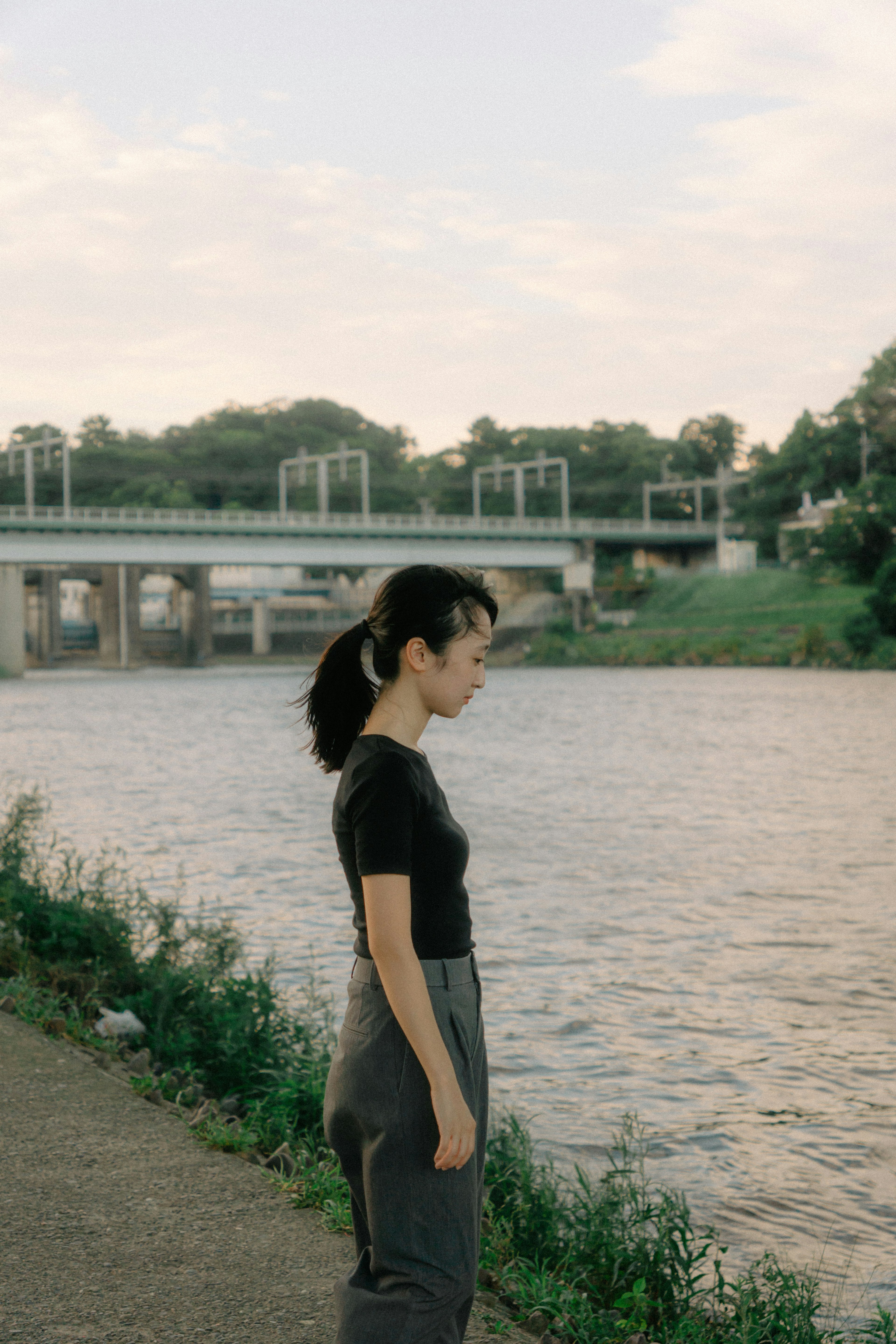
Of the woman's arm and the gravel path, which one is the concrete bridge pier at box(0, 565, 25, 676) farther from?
the woman's arm

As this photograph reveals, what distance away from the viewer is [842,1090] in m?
7.46

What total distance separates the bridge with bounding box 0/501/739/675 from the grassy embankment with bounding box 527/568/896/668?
6865 mm

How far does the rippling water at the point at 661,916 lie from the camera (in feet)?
21.7

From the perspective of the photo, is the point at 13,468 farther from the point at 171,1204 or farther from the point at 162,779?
the point at 171,1204

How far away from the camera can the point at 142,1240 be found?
4.08m

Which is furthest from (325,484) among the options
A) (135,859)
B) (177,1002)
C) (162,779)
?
(177,1002)

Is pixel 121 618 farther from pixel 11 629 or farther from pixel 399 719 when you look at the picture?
pixel 399 719

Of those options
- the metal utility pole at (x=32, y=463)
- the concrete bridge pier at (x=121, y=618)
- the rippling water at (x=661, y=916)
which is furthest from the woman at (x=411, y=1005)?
the concrete bridge pier at (x=121, y=618)

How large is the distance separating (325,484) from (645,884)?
84.4 metres

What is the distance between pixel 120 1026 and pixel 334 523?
83.9 meters

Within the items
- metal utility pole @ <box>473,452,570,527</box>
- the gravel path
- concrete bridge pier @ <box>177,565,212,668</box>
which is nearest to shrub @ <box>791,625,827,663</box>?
metal utility pole @ <box>473,452,570,527</box>

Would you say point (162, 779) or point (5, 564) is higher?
point (5, 564)

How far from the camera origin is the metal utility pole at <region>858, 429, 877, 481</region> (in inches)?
4053

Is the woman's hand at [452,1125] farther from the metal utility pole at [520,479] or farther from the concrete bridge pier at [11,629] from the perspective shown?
the metal utility pole at [520,479]
